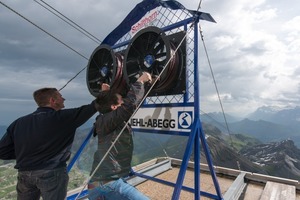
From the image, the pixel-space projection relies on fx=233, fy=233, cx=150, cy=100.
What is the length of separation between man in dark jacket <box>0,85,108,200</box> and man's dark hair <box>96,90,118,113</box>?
3.5 inches

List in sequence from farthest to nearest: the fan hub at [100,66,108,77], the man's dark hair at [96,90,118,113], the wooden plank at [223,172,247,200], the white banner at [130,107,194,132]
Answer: the fan hub at [100,66,108,77] → the wooden plank at [223,172,247,200] → the white banner at [130,107,194,132] → the man's dark hair at [96,90,118,113]

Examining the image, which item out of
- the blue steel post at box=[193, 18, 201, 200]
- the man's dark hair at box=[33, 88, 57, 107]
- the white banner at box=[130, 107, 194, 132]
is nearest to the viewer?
the man's dark hair at box=[33, 88, 57, 107]

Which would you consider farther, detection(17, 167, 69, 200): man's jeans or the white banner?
A: the white banner

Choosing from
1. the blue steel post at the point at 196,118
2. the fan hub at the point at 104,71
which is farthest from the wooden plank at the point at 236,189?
the fan hub at the point at 104,71

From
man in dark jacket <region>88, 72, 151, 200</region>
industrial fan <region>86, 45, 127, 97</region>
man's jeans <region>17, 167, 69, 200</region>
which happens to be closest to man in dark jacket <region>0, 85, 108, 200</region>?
man's jeans <region>17, 167, 69, 200</region>

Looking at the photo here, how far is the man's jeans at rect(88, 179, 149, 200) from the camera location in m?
2.58

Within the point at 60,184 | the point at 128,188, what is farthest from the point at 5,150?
the point at 128,188

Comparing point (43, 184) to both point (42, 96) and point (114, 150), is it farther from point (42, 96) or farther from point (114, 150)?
point (42, 96)

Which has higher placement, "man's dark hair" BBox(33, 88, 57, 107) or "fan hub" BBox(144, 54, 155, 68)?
"fan hub" BBox(144, 54, 155, 68)

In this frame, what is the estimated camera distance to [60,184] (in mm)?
2852

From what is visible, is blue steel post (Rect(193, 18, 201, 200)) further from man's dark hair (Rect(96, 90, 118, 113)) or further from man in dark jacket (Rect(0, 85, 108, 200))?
man in dark jacket (Rect(0, 85, 108, 200))

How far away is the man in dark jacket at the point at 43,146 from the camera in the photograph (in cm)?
275

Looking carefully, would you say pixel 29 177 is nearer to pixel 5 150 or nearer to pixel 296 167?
pixel 5 150

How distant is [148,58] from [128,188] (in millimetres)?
2627
